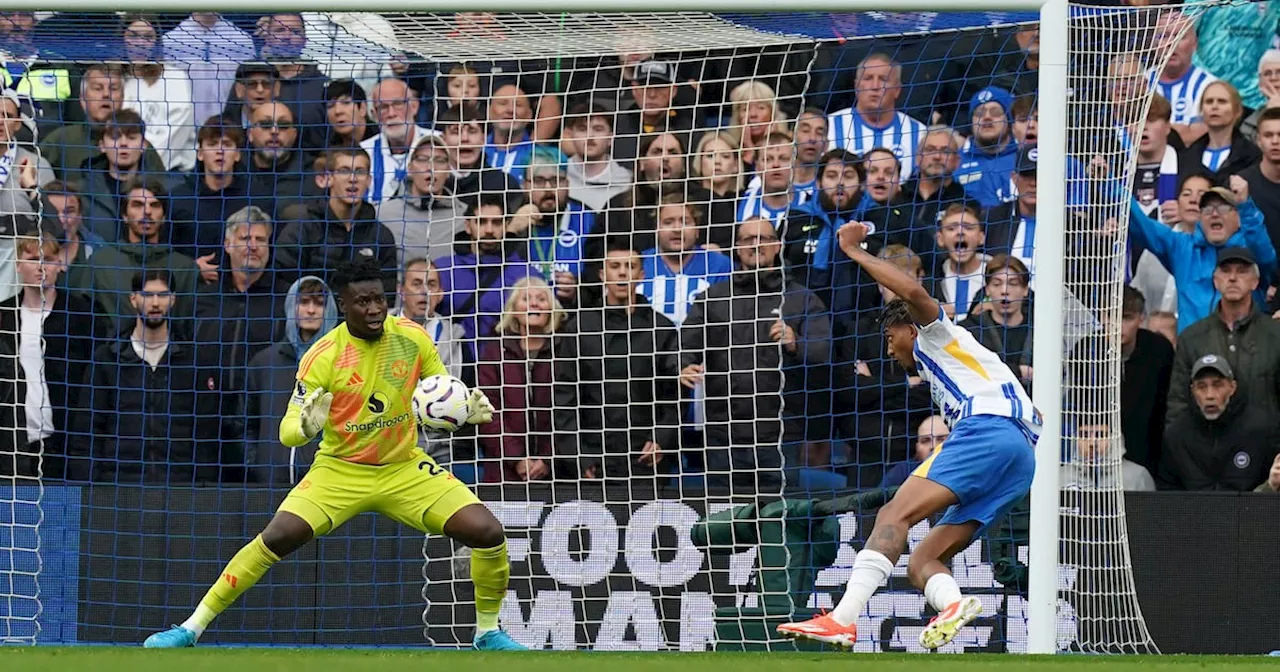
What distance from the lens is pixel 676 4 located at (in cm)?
729

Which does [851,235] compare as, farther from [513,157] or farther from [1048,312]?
[513,157]

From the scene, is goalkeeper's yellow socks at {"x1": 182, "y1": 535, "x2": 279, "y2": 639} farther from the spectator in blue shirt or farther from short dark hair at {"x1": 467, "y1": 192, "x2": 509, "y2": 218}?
the spectator in blue shirt

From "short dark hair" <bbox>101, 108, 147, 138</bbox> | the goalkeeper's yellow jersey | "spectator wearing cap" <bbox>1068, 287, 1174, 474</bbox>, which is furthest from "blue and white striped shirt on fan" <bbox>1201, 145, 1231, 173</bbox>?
"short dark hair" <bbox>101, 108, 147, 138</bbox>

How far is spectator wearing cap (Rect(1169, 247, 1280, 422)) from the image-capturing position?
8.15m

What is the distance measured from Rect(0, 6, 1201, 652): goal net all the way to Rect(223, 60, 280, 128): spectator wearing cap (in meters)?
0.02

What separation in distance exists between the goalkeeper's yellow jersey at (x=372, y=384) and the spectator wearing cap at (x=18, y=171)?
7.81 feet

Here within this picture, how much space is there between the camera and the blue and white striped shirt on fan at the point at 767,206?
854 cm

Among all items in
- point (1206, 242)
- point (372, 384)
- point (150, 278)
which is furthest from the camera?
point (150, 278)

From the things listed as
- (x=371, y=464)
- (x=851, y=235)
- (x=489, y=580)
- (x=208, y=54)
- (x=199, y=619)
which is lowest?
(x=199, y=619)

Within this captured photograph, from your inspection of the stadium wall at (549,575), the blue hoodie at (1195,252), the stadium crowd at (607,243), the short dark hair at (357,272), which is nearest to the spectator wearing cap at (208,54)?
the stadium crowd at (607,243)

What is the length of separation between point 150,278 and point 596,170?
241 centimetres

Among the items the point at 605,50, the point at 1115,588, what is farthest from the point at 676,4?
the point at 1115,588

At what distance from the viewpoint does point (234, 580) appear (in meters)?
7.26

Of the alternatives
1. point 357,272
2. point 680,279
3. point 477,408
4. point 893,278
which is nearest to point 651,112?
point 680,279
